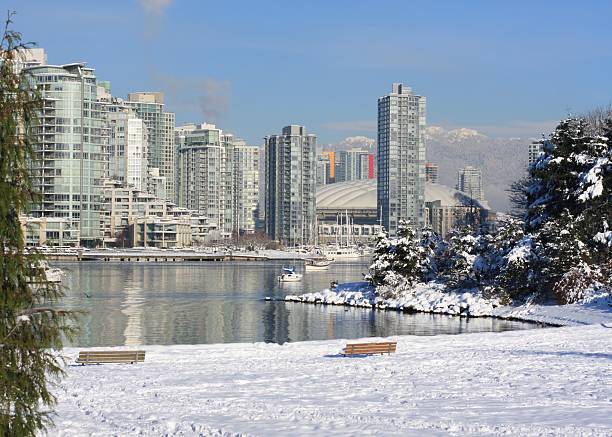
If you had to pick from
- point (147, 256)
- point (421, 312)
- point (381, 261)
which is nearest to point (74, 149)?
point (147, 256)

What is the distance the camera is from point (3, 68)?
45.1ft

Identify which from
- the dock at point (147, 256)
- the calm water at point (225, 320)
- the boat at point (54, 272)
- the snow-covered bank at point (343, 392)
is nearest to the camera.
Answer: the boat at point (54, 272)

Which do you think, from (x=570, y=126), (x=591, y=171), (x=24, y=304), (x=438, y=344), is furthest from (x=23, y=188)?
(x=570, y=126)

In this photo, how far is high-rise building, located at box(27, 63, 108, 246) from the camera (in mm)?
191250

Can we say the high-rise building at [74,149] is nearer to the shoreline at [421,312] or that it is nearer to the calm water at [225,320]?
the calm water at [225,320]

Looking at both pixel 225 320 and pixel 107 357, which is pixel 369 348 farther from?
pixel 225 320

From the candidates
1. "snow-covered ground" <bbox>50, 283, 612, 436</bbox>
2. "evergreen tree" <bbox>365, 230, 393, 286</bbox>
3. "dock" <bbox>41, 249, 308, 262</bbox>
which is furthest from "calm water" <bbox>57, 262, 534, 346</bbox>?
"dock" <bbox>41, 249, 308, 262</bbox>

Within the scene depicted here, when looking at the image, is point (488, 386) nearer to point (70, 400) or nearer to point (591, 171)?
point (70, 400)

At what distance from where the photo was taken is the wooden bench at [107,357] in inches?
1172

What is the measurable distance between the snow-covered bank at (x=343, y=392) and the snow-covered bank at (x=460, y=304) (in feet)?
45.0

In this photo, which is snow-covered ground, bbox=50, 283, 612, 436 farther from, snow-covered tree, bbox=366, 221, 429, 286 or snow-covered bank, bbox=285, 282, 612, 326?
snow-covered tree, bbox=366, 221, 429, 286

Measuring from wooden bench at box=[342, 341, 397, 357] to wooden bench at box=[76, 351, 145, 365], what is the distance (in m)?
6.99

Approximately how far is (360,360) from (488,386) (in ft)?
21.1

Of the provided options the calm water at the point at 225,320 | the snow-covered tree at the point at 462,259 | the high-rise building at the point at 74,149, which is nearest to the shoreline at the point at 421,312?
the calm water at the point at 225,320
